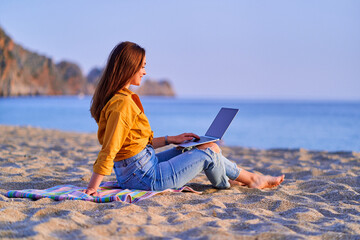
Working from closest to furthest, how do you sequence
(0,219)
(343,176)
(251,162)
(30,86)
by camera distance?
(0,219) < (343,176) < (251,162) < (30,86)

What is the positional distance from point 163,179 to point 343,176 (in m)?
2.41

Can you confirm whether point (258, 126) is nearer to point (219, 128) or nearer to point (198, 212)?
point (219, 128)

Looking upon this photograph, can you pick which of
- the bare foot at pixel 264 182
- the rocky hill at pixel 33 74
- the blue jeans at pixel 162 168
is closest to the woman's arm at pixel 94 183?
the blue jeans at pixel 162 168

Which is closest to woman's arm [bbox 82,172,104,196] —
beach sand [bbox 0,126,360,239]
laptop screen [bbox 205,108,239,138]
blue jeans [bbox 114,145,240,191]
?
beach sand [bbox 0,126,360,239]

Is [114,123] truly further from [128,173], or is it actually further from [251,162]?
[251,162]

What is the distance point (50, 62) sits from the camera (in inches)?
4252

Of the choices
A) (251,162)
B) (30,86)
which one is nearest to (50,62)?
(30,86)

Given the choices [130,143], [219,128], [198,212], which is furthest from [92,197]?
[219,128]

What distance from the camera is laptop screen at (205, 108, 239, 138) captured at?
337 centimetres

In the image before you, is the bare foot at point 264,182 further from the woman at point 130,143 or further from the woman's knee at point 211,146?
the woman's knee at point 211,146

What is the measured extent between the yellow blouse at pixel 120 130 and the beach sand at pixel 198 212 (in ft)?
1.28

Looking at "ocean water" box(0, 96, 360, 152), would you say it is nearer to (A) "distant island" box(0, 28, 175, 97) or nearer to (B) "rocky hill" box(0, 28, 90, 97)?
(A) "distant island" box(0, 28, 175, 97)

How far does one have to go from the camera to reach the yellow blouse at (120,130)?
9.34ft

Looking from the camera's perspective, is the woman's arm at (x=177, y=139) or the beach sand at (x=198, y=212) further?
the woman's arm at (x=177, y=139)
